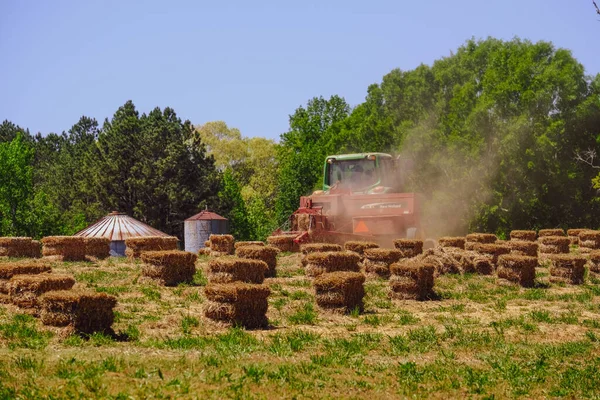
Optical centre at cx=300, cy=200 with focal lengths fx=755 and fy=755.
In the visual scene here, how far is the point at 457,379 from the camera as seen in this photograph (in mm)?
11844

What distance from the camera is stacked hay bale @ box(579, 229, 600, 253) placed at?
32.2 m

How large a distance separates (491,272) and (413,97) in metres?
51.0

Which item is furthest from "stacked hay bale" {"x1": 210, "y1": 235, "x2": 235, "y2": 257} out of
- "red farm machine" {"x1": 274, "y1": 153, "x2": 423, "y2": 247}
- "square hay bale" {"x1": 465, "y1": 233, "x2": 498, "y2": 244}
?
"square hay bale" {"x1": 465, "y1": 233, "x2": 498, "y2": 244}

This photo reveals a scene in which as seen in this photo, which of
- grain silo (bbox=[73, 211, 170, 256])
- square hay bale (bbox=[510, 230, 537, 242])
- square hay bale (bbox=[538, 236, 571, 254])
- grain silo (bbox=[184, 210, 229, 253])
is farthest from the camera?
grain silo (bbox=[184, 210, 229, 253])

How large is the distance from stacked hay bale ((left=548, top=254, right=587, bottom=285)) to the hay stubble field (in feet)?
8.15

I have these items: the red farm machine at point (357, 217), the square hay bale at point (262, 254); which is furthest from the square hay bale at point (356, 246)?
the red farm machine at point (357, 217)

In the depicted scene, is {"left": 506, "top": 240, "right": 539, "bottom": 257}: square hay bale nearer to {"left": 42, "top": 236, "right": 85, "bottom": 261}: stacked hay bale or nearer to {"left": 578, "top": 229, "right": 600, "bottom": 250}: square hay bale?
{"left": 578, "top": 229, "right": 600, "bottom": 250}: square hay bale

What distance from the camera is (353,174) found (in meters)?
37.1

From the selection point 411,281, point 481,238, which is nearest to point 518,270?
point 411,281

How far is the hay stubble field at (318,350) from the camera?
1087 cm

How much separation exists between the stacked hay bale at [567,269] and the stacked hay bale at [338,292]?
28.0 feet

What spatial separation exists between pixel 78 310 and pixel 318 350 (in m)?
4.60

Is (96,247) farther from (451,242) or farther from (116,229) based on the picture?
(116,229)

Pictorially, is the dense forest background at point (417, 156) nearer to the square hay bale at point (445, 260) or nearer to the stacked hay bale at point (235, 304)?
the square hay bale at point (445, 260)
